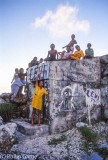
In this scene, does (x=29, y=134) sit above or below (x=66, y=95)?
below

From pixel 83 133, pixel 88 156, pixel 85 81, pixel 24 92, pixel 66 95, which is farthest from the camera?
pixel 24 92

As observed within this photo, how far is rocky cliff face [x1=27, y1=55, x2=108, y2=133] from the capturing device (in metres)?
8.46

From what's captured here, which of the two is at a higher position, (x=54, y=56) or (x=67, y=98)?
(x=54, y=56)

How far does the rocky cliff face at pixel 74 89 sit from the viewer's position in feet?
27.7

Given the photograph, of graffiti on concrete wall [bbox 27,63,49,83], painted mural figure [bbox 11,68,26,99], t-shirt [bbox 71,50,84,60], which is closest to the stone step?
graffiti on concrete wall [bbox 27,63,49,83]

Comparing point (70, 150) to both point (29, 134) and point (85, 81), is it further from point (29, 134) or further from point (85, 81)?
point (85, 81)

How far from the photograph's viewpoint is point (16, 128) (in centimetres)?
793

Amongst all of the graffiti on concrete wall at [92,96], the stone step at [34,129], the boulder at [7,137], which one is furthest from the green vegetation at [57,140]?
the graffiti on concrete wall at [92,96]

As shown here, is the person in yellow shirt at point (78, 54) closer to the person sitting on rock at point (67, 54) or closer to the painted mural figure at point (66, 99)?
the person sitting on rock at point (67, 54)

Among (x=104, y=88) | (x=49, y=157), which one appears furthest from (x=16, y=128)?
(x=104, y=88)

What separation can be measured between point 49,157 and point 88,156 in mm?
1054

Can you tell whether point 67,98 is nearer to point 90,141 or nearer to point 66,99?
point 66,99

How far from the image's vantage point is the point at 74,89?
9047 millimetres

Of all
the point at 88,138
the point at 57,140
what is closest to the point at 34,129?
the point at 57,140
